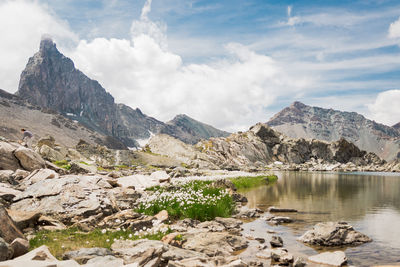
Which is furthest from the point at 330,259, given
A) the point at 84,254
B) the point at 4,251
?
the point at 4,251

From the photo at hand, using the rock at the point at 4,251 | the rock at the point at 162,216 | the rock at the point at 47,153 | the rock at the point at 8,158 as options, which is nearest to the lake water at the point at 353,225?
the rock at the point at 162,216

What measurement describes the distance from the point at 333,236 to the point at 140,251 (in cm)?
938

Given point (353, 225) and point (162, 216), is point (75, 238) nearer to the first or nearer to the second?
point (162, 216)

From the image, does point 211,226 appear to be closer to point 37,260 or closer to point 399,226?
point 37,260

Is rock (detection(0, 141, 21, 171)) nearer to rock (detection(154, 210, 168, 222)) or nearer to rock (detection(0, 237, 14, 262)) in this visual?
rock (detection(154, 210, 168, 222))

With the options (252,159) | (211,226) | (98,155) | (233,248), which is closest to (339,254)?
(233,248)

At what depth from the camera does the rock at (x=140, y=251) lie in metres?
9.50

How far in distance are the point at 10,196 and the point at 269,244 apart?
1409cm

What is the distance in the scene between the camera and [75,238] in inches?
503

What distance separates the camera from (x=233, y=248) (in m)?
13.2

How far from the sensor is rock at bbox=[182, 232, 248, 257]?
12.2m

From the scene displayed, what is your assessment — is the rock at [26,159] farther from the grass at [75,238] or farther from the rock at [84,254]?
the rock at [84,254]

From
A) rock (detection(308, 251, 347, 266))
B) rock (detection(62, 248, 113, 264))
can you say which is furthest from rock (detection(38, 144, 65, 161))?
rock (detection(308, 251, 347, 266))

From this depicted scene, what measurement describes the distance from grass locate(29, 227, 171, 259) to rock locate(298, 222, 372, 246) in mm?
6881
